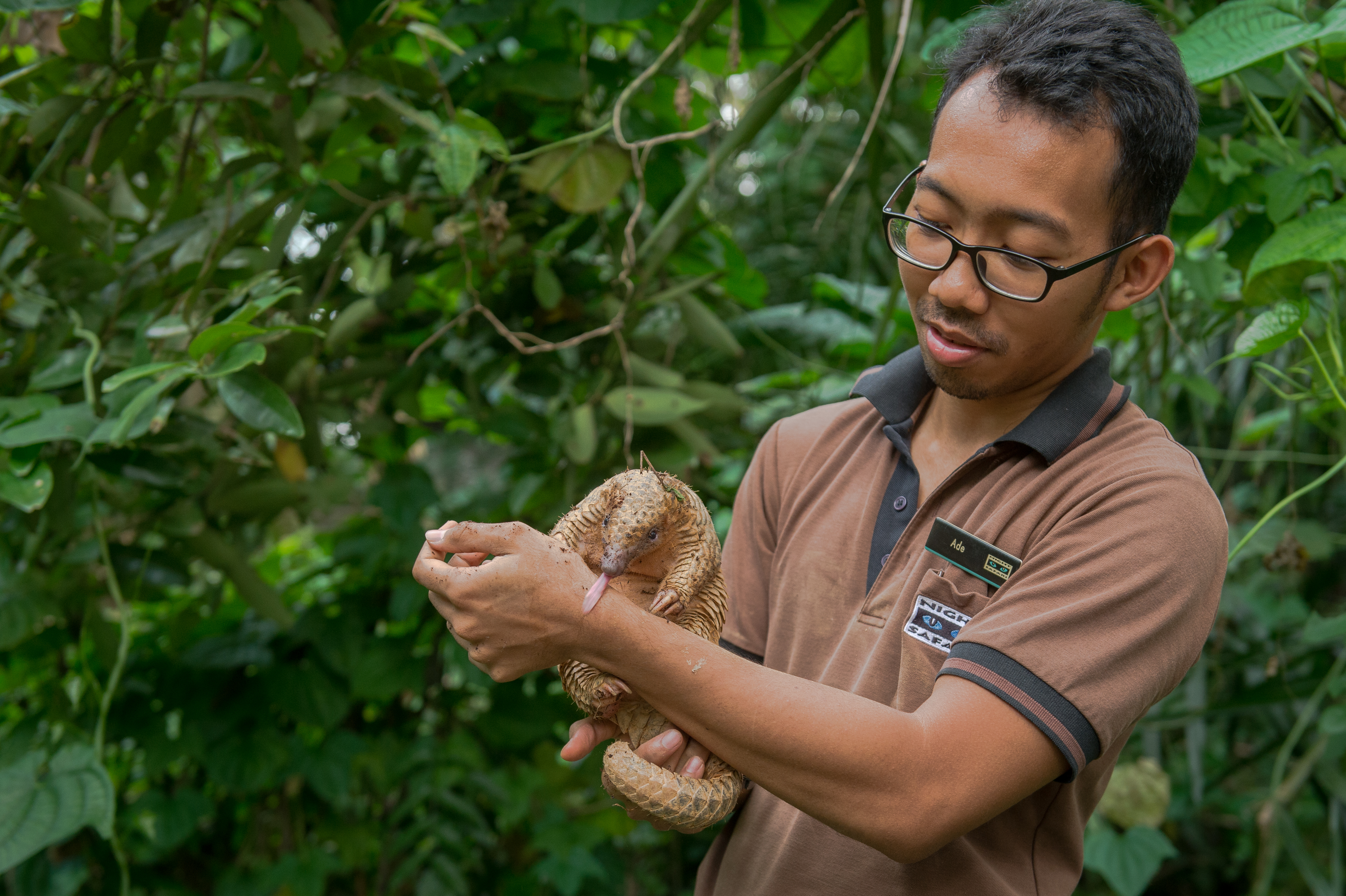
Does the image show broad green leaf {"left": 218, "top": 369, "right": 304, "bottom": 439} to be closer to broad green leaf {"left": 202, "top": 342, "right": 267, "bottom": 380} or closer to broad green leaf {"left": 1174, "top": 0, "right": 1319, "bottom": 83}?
broad green leaf {"left": 202, "top": 342, "right": 267, "bottom": 380}

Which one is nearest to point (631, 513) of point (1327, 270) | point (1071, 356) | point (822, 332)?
point (1071, 356)

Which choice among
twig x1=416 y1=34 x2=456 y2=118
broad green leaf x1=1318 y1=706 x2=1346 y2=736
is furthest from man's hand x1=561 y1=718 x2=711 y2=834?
broad green leaf x1=1318 y1=706 x2=1346 y2=736

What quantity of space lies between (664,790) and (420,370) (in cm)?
118

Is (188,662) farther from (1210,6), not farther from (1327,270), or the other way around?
(1210,6)

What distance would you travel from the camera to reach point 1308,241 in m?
1.11

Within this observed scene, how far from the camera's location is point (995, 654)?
77 centimetres

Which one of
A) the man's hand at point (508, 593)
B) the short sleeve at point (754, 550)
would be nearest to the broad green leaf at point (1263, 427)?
the short sleeve at point (754, 550)

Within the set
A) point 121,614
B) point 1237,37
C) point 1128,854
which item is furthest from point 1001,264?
point 1128,854

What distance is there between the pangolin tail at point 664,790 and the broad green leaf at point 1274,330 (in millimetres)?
829

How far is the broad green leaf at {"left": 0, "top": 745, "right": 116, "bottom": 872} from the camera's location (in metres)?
1.29

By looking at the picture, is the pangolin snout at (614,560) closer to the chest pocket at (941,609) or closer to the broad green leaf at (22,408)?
the chest pocket at (941,609)

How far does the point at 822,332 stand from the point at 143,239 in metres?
1.53

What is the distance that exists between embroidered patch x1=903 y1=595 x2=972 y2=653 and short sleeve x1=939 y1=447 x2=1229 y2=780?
47mm

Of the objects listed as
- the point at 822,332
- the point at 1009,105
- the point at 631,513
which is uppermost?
the point at 1009,105
